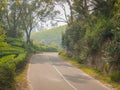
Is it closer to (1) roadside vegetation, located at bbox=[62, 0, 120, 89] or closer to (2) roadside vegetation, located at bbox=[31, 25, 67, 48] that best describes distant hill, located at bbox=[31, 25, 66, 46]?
(2) roadside vegetation, located at bbox=[31, 25, 67, 48]

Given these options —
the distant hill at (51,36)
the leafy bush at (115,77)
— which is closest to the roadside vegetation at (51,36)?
the distant hill at (51,36)

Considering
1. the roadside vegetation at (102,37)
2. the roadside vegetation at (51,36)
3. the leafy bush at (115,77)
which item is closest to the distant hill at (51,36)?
the roadside vegetation at (51,36)

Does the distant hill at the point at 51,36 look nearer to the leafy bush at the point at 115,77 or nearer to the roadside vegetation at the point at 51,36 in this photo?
the roadside vegetation at the point at 51,36

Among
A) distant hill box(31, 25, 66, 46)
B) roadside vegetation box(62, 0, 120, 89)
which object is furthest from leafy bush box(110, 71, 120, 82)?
distant hill box(31, 25, 66, 46)

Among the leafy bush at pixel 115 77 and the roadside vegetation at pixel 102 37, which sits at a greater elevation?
the roadside vegetation at pixel 102 37

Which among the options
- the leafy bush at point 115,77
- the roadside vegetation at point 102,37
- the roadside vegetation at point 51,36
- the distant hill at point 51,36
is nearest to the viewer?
the leafy bush at point 115,77

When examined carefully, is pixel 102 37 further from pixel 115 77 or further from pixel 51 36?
pixel 51 36

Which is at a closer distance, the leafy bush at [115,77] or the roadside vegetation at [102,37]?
the leafy bush at [115,77]

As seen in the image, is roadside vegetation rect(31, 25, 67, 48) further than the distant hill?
No

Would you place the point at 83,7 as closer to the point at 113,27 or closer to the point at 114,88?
the point at 113,27

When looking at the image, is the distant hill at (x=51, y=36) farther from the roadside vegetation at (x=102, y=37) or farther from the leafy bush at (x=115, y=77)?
the leafy bush at (x=115, y=77)

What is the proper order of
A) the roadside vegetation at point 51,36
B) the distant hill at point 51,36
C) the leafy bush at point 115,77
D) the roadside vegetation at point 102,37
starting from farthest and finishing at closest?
the distant hill at point 51,36 < the roadside vegetation at point 51,36 < the roadside vegetation at point 102,37 < the leafy bush at point 115,77

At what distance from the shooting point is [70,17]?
57156mm

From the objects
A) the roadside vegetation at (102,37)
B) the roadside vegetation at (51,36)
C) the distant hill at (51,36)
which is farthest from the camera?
the distant hill at (51,36)
